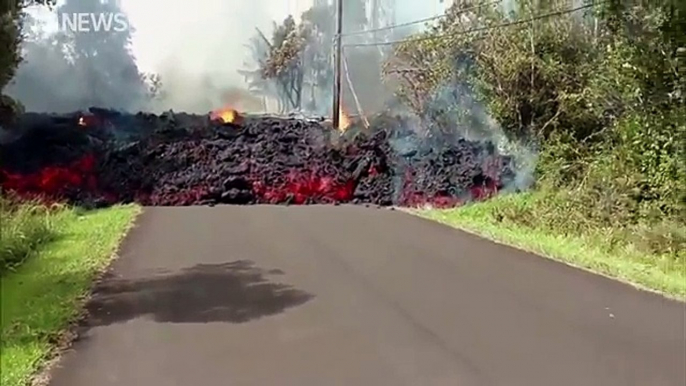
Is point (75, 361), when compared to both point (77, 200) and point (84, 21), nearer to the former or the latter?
point (77, 200)

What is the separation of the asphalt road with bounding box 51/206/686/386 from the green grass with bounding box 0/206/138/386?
16 cm

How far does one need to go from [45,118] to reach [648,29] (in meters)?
11.0

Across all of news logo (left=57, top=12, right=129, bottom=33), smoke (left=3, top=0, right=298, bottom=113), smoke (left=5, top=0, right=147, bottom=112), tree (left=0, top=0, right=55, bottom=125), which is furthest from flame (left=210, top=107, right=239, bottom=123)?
tree (left=0, top=0, right=55, bottom=125)

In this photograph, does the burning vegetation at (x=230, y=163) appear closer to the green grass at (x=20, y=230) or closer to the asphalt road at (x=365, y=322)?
the green grass at (x=20, y=230)

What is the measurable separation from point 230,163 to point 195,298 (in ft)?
30.5

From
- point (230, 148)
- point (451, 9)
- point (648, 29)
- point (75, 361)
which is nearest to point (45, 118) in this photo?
point (230, 148)

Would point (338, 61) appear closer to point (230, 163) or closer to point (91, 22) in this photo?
point (230, 163)

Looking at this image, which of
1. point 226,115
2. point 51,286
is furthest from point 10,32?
point 226,115

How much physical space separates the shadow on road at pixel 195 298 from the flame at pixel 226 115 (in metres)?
9.67

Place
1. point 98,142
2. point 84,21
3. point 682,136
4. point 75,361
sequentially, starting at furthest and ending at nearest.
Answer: point 84,21
point 98,142
point 682,136
point 75,361

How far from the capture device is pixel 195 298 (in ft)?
18.3

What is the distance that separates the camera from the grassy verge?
21.0 ft

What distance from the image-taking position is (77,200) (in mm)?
13469

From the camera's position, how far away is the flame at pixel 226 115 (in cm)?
1620
